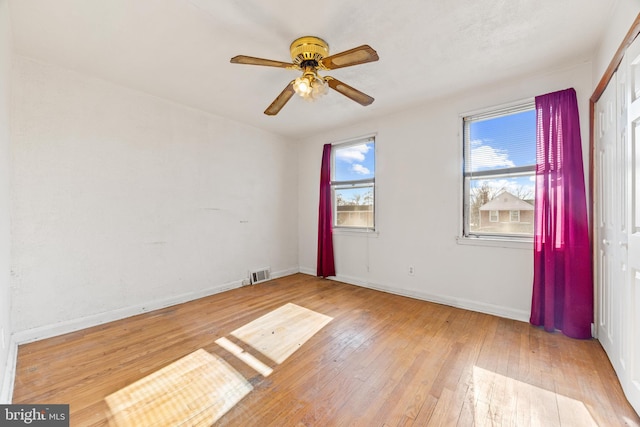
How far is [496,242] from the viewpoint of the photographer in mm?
2963

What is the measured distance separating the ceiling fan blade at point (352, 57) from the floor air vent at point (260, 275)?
336 cm

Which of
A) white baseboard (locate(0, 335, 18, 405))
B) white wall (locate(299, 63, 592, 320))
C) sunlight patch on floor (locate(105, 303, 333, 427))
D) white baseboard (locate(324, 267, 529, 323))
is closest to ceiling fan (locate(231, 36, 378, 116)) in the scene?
white wall (locate(299, 63, 592, 320))

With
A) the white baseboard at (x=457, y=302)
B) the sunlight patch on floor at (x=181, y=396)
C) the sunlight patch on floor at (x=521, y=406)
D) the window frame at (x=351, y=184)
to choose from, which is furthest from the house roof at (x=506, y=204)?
the sunlight patch on floor at (x=181, y=396)

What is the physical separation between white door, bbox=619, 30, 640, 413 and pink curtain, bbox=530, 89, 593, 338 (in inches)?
33.5

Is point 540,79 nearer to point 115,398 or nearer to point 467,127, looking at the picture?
point 467,127

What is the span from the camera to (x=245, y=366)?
2014 mm

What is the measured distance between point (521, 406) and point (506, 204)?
6.87 ft

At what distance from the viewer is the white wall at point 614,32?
1.58m

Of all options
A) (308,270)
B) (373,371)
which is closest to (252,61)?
(373,371)

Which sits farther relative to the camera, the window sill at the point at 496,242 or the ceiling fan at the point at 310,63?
the window sill at the point at 496,242

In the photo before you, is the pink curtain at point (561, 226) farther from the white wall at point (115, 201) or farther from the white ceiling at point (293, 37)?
the white wall at point (115, 201)

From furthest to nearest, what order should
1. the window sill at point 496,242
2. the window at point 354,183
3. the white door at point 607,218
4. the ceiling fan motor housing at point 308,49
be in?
Result: the window at point 354,183, the window sill at point 496,242, the ceiling fan motor housing at point 308,49, the white door at point 607,218

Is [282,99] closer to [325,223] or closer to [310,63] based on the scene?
[310,63]

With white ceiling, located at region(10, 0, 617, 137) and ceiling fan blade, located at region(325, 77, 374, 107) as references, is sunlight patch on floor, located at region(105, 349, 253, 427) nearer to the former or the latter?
ceiling fan blade, located at region(325, 77, 374, 107)
